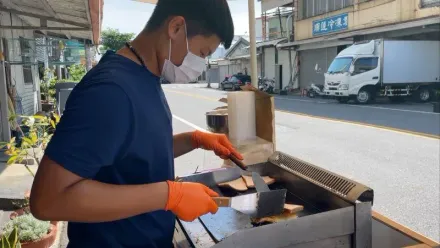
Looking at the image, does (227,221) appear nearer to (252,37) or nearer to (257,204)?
(257,204)

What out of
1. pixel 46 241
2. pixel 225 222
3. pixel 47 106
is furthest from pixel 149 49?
pixel 47 106

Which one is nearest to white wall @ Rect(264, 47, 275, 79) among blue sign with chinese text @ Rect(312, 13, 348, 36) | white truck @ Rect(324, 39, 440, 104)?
blue sign with chinese text @ Rect(312, 13, 348, 36)

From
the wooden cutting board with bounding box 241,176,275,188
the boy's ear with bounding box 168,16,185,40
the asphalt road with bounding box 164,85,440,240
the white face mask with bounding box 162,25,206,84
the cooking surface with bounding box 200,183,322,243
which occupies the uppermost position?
the boy's ear with bounding box 168,16,185,40

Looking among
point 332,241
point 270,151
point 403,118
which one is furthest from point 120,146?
point 403,118

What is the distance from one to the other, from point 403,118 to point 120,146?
12436 millimetres

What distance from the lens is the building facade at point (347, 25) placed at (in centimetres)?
1650

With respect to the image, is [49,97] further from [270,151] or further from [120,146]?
[120,146]

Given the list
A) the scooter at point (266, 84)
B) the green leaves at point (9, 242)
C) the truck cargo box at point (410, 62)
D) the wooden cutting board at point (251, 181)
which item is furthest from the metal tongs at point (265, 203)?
the scooter at point (266, 84)

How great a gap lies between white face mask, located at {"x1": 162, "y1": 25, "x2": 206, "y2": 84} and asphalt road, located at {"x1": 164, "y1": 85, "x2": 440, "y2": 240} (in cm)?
150

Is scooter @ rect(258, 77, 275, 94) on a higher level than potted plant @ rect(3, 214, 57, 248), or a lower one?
higher

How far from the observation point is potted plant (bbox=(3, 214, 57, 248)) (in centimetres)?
330

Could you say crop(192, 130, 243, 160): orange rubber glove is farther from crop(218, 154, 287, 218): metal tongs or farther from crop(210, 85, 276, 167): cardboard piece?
crop(218, 154, 287, 218): metal tongs

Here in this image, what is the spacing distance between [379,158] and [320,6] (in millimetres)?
18034

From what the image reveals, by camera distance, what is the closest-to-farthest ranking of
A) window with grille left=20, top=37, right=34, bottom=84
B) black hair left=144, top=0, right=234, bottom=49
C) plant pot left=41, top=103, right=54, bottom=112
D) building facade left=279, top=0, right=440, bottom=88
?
black hair left=144, top=0, right=234, bottom=49
window with grille left=20, top=37, right=34, bottom=84
plant pot left=41, top=103, right=54, bottom=112
building facade left=279, top=0, right=440, bottom=88
